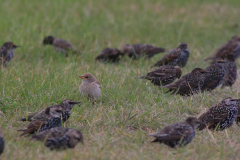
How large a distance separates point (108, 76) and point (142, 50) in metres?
3.45

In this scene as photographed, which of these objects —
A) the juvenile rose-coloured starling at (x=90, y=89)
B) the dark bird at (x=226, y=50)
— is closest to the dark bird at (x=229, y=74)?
the dark bird at (x=226, y=50)

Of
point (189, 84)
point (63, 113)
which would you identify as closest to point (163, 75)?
point (189, 84)

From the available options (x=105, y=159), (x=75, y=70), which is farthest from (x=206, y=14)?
(x=105, y=159)

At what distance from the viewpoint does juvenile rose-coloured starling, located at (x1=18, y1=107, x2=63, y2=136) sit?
5.88 meters

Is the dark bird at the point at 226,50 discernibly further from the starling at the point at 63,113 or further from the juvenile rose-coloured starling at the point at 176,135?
the starling at the point at 63,113

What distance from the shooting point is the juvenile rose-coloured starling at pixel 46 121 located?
5.88m

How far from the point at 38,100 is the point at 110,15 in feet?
30.9

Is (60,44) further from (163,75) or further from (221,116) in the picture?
(221,116)

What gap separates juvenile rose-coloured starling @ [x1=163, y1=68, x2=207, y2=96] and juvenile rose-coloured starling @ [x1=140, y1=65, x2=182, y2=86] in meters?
0.39

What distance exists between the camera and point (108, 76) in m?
8.67

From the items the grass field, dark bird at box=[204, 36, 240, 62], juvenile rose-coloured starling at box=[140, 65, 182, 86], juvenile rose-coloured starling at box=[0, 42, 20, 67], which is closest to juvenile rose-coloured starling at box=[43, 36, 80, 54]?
the grass field

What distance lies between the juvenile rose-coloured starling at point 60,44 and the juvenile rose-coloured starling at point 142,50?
1760 millimetres

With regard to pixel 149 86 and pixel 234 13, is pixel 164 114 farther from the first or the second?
pixel 234 13

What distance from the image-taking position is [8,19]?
1349cm
